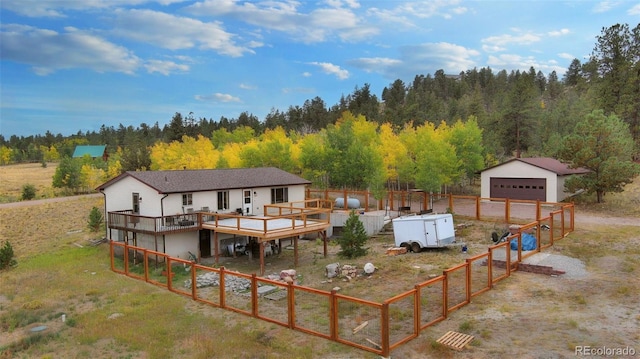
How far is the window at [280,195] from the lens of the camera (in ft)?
87.8

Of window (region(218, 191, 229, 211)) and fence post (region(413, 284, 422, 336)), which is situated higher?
window (region(218, 191, 229, 211))

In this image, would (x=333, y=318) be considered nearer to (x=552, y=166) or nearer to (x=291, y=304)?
(x=291, y=304)

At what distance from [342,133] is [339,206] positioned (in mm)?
7150

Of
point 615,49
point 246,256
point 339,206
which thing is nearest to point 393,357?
point 246,256

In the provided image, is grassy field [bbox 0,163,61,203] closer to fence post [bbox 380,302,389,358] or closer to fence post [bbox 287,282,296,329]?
fence post [bbox 287,282,296,329]

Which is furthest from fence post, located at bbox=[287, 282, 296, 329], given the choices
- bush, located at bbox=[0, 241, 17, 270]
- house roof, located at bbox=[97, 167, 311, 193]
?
bush, located at bbox=[0, 241, 17, 270]

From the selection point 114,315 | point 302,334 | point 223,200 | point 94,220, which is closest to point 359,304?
point 302,334

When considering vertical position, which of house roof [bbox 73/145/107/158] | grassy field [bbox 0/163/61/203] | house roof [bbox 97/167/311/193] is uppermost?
house roof [bbox 73/145/107/158]

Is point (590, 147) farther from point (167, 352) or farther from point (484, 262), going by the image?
point (167, 352)

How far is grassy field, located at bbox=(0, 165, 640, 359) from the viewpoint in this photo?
33.3 feet

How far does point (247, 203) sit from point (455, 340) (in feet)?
56.2

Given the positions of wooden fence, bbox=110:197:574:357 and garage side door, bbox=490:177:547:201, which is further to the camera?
garage side door, bbox=490:177:547:201

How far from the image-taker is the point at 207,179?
81.1ft
